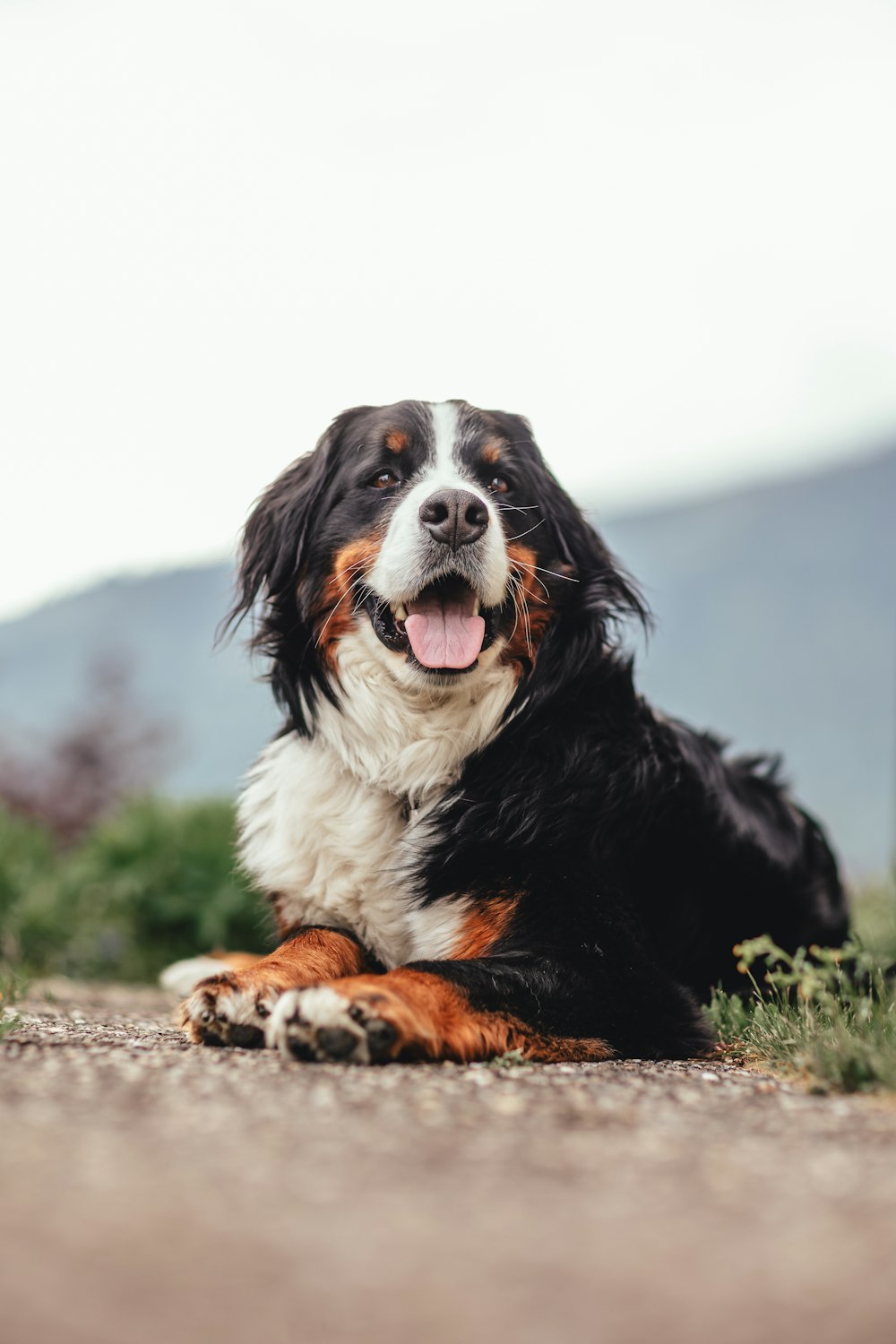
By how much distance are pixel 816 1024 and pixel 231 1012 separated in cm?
157

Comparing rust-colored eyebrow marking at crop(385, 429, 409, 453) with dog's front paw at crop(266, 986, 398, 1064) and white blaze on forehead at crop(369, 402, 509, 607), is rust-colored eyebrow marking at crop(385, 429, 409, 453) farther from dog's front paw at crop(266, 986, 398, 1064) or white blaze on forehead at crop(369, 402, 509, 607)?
dog's front paw at crop(266, 986, 398, 1064)

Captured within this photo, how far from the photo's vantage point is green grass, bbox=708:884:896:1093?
2824 mm

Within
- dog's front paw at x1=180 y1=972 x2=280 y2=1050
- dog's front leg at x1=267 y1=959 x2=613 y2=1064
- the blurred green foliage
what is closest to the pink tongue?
dog's front leg at x1=267 y1=959 x2=613 y2=1064

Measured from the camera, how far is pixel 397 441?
4.10 metres

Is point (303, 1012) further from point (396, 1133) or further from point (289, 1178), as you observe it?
point (289, 1178)

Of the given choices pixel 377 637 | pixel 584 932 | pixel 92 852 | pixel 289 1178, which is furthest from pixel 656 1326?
pixel 92 852

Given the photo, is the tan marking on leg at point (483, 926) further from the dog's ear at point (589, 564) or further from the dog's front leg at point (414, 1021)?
the dog's ear at point (589, 564)

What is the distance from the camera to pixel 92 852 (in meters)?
7.87

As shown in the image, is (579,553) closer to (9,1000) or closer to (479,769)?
(479,769)

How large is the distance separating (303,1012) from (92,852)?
536cm

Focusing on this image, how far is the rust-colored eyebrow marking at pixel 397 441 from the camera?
4102 mm

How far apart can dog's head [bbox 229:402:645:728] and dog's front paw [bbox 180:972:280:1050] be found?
3.69ft

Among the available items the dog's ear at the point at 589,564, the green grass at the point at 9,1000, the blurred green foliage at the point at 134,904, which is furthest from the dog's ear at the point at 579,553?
the blurred green foliage at the point at 134,904

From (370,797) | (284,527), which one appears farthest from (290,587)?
(370,797)
